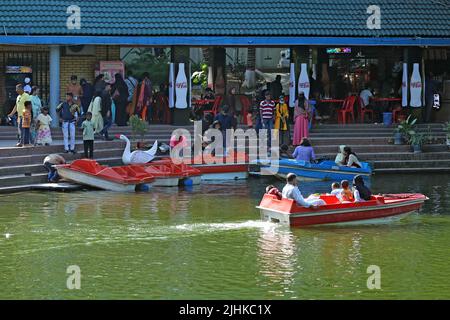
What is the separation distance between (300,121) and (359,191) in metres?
9.73

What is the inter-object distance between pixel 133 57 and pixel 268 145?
13836 millimetres

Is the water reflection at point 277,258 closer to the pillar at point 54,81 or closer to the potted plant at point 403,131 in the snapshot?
the potted plant at point 403,131

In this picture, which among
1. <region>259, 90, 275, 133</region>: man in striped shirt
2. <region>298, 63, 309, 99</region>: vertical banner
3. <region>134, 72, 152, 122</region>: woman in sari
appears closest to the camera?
<region>259, 90, 275, 133</region>: man in striped shirt

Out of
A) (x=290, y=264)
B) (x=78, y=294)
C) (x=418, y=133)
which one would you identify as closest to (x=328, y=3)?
(x=418, y=133)

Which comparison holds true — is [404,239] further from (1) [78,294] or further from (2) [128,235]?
(1) [78,294]

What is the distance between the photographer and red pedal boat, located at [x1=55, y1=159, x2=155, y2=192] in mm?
26516

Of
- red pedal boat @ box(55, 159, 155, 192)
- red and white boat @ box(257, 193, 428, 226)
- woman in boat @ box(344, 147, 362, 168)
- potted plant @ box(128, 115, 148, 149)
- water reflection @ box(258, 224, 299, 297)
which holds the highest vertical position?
potted plant @ box(128, 115, 148, 149)

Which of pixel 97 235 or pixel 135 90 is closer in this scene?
pixel 97 235

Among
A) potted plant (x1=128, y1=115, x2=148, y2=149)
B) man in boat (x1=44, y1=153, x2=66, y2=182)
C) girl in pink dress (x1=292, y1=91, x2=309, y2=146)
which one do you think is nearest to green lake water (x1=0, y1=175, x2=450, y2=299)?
man in boat (x1=44, y1=153, x2=66, y2=182)

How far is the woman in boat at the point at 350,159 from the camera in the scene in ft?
96.7

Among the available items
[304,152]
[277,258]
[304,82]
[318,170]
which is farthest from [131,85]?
[277,258]

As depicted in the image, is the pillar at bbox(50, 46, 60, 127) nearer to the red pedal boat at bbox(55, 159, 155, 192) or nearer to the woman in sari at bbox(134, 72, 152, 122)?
the woman in sari at bbox(134, 72, 152, 122)

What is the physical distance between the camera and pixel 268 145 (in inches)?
1270

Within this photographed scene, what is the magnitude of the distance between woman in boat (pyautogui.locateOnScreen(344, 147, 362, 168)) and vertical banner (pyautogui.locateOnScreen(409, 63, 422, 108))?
20.3ft
